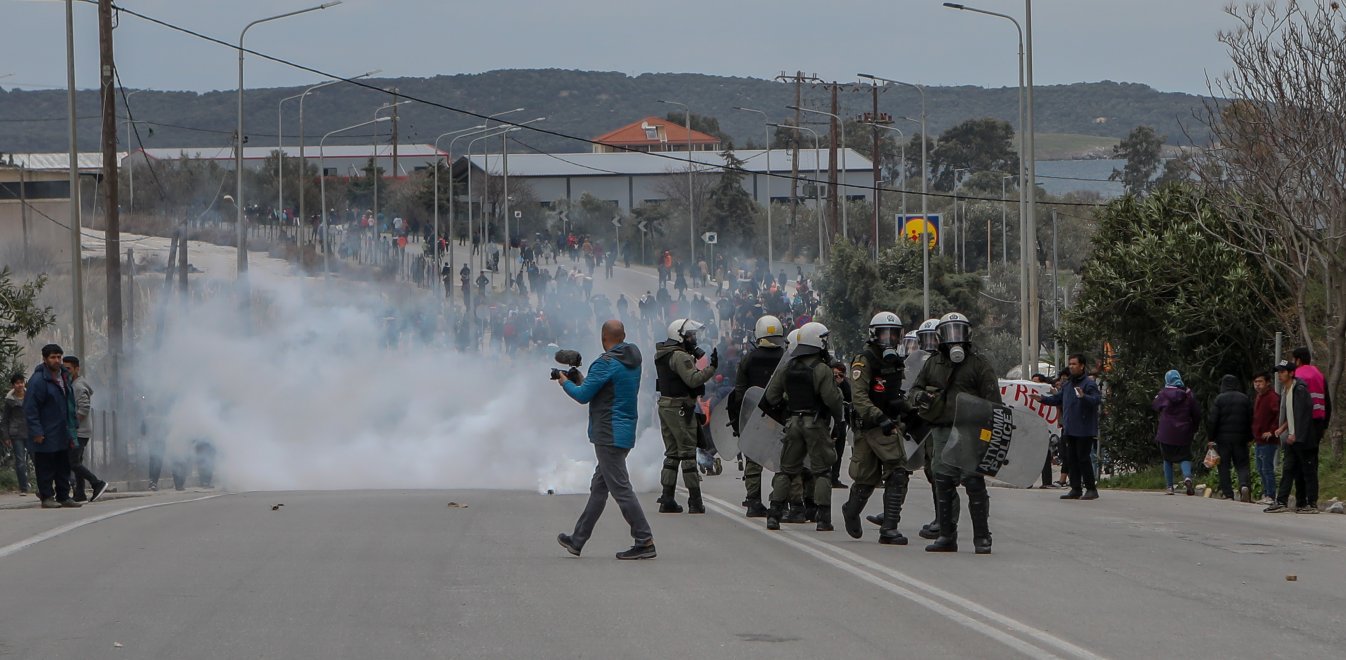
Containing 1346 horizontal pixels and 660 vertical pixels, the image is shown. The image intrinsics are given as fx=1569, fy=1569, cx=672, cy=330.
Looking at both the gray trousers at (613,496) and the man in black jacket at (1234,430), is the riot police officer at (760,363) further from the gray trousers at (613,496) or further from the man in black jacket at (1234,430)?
the man in black jacket at (1234,430)

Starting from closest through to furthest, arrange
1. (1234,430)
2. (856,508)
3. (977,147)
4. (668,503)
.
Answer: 1. (856,508)
2. (668,503)
3. (1234,430)
4. (977,147)

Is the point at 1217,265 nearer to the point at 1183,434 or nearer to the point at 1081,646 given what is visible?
the point at 1183,434

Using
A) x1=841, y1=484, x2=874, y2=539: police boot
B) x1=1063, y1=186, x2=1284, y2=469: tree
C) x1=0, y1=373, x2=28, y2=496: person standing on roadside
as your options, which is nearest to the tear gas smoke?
x1=0, y1=373, x2=28, y2=496: person standing on roadside

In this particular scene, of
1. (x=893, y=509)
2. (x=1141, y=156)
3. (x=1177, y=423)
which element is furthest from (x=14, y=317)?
(x=1141, y=156)

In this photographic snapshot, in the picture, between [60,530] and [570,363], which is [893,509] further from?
[60,530]

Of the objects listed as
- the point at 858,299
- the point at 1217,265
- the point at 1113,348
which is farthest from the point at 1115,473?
the point at 858,299

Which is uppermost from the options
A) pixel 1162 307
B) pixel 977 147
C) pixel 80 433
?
pixel 977 147

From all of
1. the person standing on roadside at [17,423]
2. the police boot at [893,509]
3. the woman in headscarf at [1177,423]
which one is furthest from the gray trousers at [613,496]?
the person standing on roadside at [17,423]

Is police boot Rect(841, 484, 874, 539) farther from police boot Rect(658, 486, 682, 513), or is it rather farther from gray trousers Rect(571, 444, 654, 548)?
police boot Rect(658, 486, 682, 513)

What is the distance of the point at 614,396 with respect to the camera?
1101 centimetres

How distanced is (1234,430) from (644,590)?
36.1ft

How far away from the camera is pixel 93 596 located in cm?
924

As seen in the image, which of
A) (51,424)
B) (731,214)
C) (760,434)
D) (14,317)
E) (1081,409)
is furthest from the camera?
(731,214)

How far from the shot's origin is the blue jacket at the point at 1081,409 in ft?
61.1
